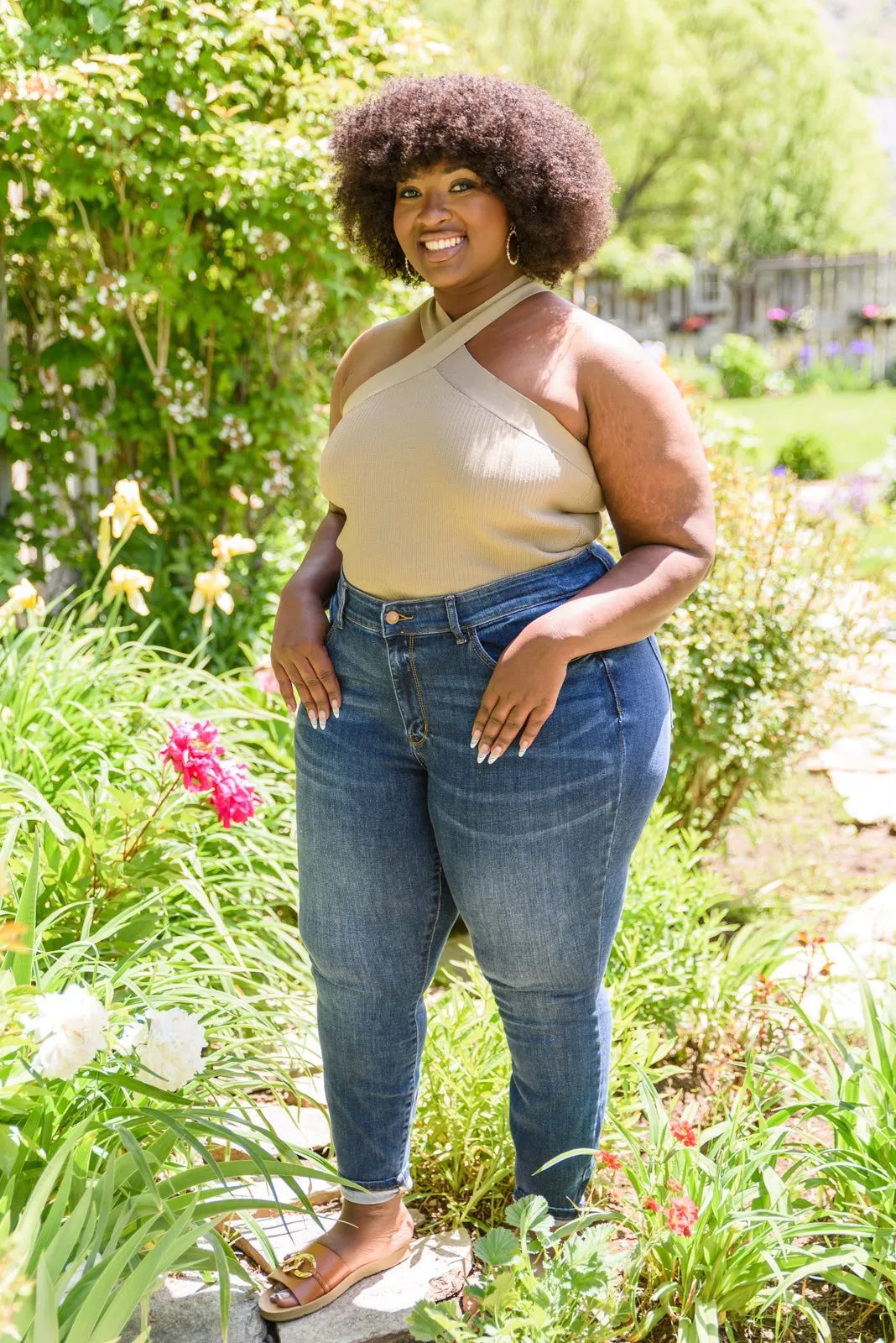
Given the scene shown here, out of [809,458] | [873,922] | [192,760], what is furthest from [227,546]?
[809,458]

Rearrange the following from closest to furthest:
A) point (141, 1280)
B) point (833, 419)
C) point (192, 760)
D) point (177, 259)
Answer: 1. point (141, 1280)
2. point (192, 760)
3. point (177, 259)
4. point (833, 419)

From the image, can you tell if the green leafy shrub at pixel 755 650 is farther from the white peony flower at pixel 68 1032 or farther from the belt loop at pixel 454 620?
the white peony flower at pixel 68 1032

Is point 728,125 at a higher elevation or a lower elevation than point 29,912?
higher

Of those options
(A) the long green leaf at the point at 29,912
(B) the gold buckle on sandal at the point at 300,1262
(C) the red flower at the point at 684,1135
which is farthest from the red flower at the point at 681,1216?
(A) the long green leaf at the point at 29,912

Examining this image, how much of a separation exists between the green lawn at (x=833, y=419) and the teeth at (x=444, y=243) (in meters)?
8.91

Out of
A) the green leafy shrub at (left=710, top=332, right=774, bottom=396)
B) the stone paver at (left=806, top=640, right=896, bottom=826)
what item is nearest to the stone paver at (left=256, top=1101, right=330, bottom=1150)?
the stone paver at (left=806, top=640, right=896, bottom=826)

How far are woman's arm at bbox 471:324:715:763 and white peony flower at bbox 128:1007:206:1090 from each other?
53 centimetres

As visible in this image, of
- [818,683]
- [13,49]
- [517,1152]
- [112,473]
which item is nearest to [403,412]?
[517,1152]

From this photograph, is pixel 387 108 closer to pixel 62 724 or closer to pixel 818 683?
pixel 62 724

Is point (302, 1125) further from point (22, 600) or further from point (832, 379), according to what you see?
point (832, 379)

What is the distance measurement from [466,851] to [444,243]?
0.85 meters

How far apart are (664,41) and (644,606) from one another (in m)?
26.3

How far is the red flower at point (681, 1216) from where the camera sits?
1.77 m

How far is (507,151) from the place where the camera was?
5.65 feet
